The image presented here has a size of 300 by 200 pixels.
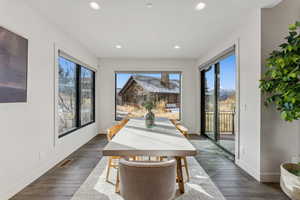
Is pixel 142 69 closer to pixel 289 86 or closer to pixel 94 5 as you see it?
pixel 94 5

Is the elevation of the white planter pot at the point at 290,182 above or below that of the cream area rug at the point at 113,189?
above

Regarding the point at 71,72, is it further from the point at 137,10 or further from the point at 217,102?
the point at 217,102

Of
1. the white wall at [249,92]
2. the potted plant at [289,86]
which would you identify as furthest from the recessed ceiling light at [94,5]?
the potted plant at [289,86]

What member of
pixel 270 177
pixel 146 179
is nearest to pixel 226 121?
pixel 270 177

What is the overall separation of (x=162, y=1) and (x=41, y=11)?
6.21 ft

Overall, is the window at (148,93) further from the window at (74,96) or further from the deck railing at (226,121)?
the deck railing at (226,121)

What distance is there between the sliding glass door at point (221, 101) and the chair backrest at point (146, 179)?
2.90 meters

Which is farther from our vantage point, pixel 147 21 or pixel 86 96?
pixel 86 96

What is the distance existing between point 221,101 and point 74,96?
3.73m

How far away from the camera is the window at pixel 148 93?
6.26 m

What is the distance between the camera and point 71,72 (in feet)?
14.3

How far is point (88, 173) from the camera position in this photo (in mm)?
2947

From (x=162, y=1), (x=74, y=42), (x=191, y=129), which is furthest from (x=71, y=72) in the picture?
(x=191, y=129)

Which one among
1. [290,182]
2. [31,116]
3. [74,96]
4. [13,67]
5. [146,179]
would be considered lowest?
[290,182]
